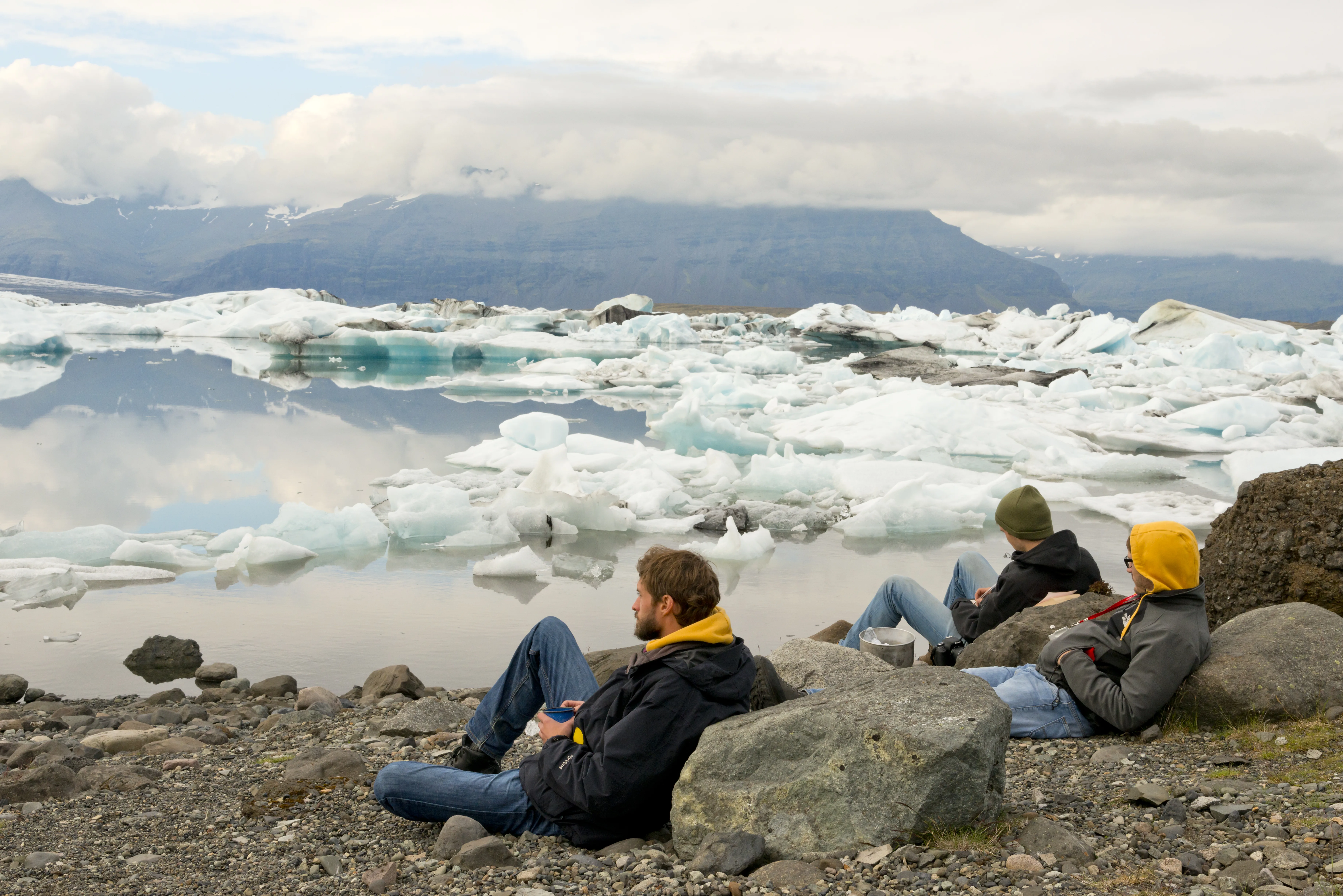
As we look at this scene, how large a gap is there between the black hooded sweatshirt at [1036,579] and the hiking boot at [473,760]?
2.10m

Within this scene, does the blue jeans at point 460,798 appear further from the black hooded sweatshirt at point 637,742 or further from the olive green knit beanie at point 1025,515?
the olive green knit beanie at point 1025,515

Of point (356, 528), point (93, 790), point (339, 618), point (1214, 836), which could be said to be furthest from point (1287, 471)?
point (356, 528)

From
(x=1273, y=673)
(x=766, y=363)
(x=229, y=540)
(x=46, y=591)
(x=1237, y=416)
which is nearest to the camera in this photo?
(x=1273, y=673)

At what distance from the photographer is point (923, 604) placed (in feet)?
15.1

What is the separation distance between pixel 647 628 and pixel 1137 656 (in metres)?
1.65

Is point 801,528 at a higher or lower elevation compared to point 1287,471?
lower

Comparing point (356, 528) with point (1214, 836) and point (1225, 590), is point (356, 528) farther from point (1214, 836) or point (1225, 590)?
point (1214, 836)

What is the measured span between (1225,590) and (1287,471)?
20.9 inches

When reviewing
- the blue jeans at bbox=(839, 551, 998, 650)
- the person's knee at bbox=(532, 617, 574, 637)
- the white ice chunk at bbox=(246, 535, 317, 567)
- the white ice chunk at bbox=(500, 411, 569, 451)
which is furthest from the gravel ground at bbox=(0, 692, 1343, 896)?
the white ice chunk at bbox=(500, 411, 569, 451)

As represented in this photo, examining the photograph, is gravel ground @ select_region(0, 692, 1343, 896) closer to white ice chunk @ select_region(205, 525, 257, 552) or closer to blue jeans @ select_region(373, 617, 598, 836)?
blue jeans @ select_region(373, 617, 598, 836)

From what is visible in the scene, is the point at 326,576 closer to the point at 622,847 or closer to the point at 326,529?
the point at 326,529

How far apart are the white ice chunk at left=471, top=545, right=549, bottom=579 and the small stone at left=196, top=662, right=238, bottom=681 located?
7.22ft

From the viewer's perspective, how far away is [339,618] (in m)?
6.09

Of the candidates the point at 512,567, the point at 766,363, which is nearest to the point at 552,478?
the point at 512,567
